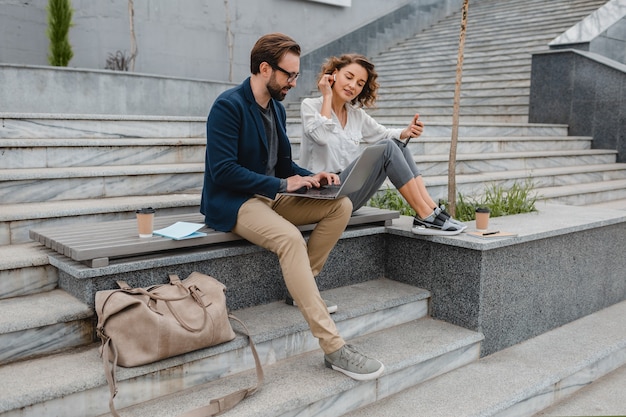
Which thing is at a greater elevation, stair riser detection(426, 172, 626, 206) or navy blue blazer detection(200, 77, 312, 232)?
navy blue blazer detection(200, 77, 312, 232)

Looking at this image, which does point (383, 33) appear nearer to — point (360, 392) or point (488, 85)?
point (488, 85)

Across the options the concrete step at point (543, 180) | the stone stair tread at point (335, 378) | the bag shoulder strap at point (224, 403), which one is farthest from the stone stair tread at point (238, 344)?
the concrete step at point (543, 180)

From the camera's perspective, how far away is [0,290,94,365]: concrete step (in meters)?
2.45

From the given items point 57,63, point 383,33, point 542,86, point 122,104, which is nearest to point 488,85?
point 542,86

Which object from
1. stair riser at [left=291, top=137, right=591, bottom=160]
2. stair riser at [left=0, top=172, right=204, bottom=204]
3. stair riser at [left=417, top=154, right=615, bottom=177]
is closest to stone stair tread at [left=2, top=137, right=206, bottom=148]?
stair riser at [left=0, top=172, right=204, bottom=204]

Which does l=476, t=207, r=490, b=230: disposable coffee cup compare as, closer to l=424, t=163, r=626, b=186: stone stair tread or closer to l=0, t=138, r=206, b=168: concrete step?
l=424, t=163, r=626, b=186: stone stair tread

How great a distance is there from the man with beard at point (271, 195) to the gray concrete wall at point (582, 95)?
5.88 meters

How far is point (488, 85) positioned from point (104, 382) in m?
8.01

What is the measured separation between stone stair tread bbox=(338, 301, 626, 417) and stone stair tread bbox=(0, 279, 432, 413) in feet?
1.56

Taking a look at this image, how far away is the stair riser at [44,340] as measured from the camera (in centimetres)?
244

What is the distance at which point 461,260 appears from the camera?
3436 millimetres

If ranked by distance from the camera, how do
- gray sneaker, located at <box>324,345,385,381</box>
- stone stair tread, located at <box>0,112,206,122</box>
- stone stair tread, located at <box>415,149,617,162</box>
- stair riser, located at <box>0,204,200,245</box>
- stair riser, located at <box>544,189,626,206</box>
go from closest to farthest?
1. gray sneaker, located at <box>324,345,385,381</box>
2. stair riser, located at <box>0,204,200,245</box>
3. stone stair tread, located at <box>0,112,206,122</box>
4. stone stair tread, located at <box>415,149,617,162</box>
5. stair riser, located at <box>544,189,626,206</box>

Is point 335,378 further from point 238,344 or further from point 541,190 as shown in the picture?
point 541,190

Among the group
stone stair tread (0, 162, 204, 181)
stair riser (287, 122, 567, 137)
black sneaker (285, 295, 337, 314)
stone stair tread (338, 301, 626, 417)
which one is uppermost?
stair riser (287, 122, 567, 137)
